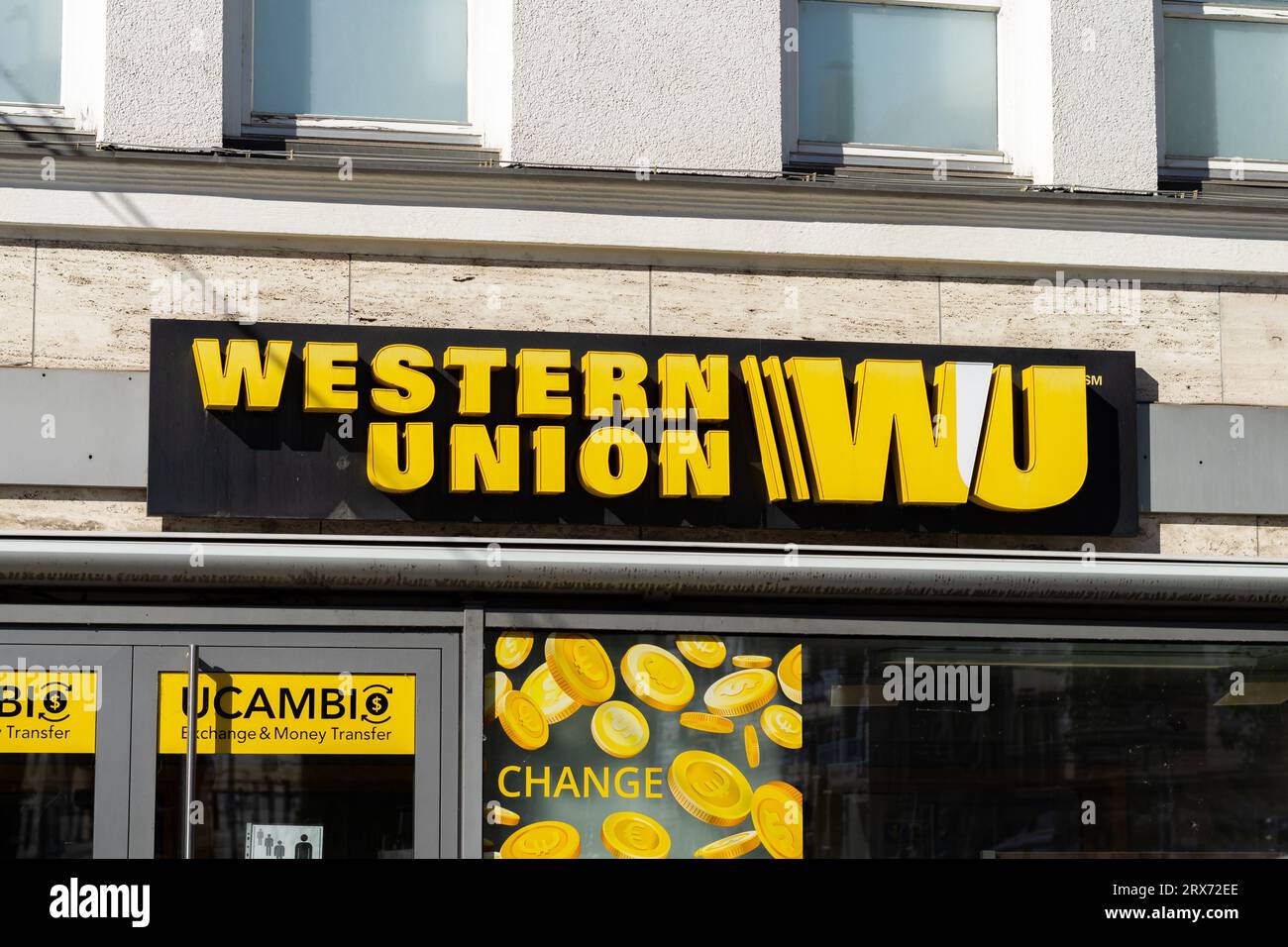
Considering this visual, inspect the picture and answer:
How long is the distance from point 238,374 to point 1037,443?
13.0ft

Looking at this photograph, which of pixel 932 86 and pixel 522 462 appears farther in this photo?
pixel 932 86

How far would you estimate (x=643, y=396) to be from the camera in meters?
8.44

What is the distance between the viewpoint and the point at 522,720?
8453mm

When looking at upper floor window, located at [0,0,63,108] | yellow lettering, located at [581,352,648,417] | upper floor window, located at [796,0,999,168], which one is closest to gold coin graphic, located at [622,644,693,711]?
yellow lettering, located at [581,352,648,417]

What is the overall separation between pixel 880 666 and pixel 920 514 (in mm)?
810

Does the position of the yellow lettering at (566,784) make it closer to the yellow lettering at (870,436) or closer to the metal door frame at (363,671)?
the metal door frame at (363,671)

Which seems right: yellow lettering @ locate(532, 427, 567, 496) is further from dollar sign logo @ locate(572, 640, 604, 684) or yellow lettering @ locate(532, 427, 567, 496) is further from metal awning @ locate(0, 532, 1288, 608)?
dollar sign logo @ locate(572, 640, 604, 684)

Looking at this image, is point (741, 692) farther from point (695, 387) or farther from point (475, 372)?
point (475, 372)

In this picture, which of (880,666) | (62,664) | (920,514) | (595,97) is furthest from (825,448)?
(62,664)

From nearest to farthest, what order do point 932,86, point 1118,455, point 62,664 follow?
1. point 62,664
2. point 1118,455
3. point 932,86

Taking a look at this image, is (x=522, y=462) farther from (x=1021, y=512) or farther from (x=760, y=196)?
(x=1021, y=512)

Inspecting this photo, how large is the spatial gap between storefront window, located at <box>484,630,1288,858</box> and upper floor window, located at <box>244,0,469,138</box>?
9.37 feet

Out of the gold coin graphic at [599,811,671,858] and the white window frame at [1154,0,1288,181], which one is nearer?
the gold coin graphic at [599,811,671,858]

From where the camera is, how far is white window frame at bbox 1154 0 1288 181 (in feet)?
31.4
